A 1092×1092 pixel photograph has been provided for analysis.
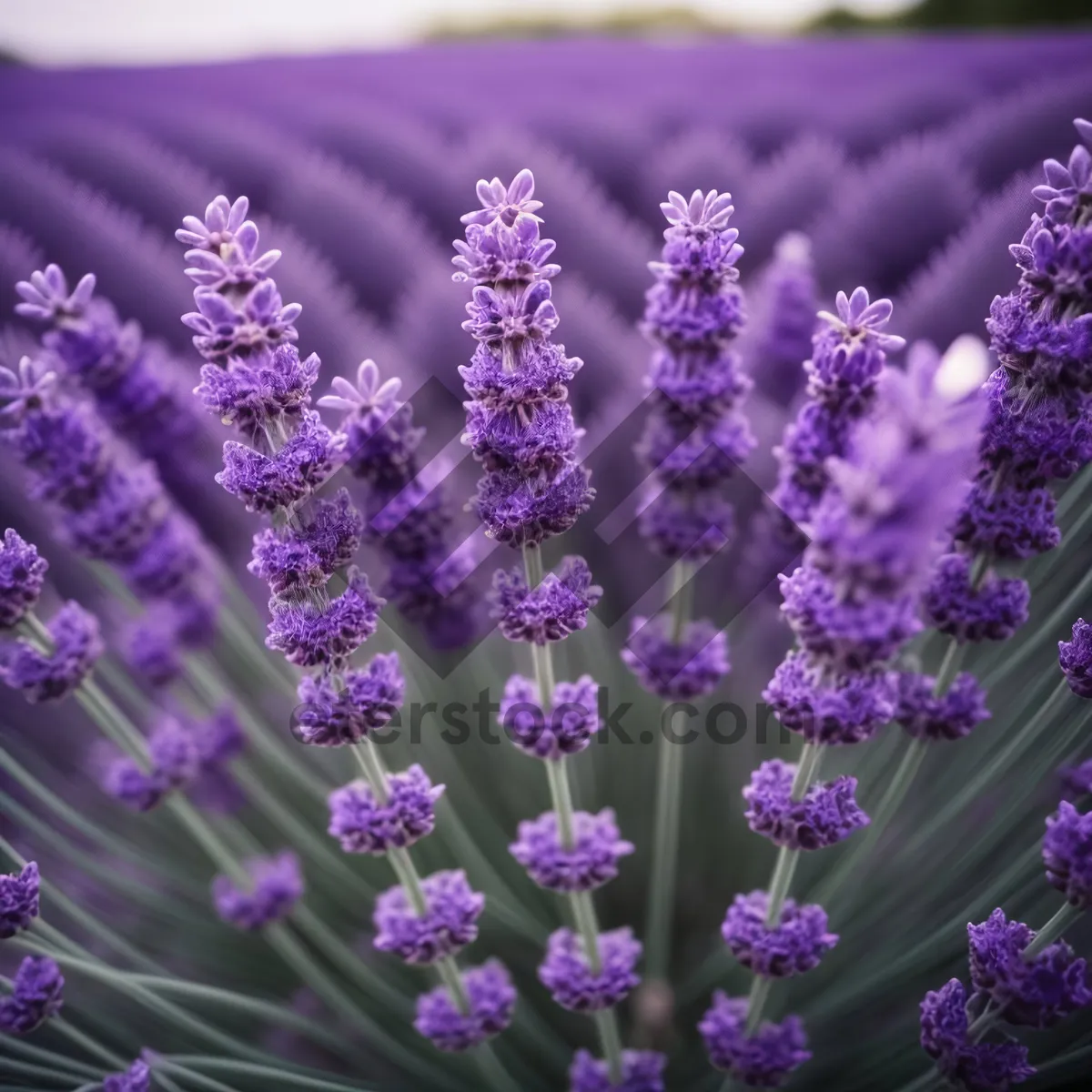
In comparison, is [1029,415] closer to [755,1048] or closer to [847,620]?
[847,620]

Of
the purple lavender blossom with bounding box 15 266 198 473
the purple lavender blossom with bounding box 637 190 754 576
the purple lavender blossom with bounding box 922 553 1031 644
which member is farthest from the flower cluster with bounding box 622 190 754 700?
the purple lavender blossom with bounding box 15 266 198 473

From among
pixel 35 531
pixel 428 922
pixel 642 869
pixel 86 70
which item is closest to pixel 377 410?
pixel 428 922

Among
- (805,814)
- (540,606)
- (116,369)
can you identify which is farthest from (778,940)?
(116,369)

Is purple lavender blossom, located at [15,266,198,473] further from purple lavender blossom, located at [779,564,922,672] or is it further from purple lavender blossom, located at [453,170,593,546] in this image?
purple lavender blossom, located at [779,564,922,672]

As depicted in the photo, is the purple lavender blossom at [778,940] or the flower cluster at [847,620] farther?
the purple lavender blossom at [778,940]

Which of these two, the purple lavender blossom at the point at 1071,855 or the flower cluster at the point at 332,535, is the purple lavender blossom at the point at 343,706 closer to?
the flower cluster at the point at 332,535

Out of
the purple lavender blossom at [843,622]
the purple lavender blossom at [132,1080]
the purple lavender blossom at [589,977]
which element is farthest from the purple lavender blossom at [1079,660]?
the purple lavender blossom at [132,1080]
